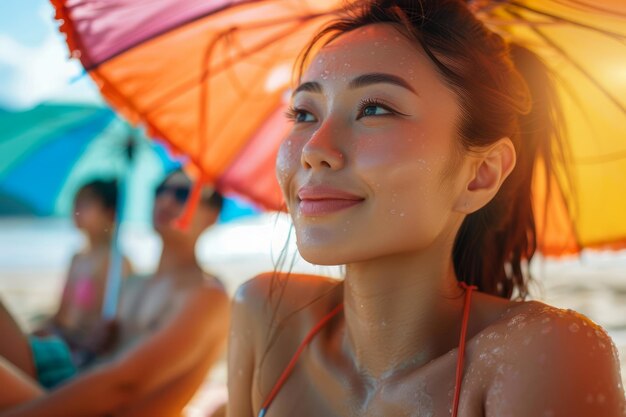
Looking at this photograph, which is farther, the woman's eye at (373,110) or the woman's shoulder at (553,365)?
the woman's eye at (373,110)

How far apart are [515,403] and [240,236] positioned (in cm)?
1492

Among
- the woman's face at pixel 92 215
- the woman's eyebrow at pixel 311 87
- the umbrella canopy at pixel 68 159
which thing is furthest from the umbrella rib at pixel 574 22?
the woman's face at pixel 92 215

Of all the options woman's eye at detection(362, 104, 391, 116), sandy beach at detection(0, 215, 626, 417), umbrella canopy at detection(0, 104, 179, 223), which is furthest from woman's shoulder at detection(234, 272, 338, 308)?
umbrella canopy at detection(0, 104, 179, 223)

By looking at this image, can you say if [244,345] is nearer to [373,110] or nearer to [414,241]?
[414,241]

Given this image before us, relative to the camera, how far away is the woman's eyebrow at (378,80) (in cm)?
164

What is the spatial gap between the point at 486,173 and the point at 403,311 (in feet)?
1.37

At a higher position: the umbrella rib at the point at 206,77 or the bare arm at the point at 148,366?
the umbrella rib at the point at 206,77

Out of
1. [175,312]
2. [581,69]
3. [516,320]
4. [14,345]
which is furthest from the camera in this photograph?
[175,312]

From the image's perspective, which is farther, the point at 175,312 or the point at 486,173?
the point at 175,312

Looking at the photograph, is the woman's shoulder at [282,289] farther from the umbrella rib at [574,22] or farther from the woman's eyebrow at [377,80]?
the umbrella rib at [574,22]

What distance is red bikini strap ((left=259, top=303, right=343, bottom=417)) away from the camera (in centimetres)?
187

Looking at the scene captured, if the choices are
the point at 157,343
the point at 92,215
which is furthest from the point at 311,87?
the point at 92,215

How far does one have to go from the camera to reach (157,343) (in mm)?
3111

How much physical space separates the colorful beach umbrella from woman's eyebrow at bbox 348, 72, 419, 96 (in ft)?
1.95
